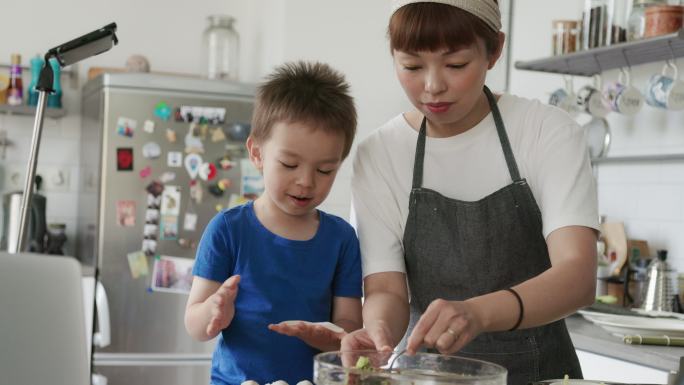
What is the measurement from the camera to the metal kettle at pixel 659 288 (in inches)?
113

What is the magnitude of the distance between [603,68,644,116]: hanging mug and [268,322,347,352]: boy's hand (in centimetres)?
205

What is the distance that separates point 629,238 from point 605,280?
0.83 ft

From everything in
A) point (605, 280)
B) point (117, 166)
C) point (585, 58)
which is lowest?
point (605, 280)

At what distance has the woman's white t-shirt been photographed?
1537mm

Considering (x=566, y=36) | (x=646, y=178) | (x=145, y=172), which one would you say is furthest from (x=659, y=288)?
(x=145, y=172)

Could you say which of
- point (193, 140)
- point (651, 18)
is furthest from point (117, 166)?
point (651, 18)

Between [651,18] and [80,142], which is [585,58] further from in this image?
[80,142]

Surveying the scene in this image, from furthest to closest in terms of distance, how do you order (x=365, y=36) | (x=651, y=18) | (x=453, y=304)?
(x=365, y=36)
(x=651, y=18)
(x=453, y=304)

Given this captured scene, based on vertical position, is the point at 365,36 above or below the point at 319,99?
above

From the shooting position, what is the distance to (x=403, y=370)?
1047mm

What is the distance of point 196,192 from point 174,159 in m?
0.17

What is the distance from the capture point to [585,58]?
10.7ft

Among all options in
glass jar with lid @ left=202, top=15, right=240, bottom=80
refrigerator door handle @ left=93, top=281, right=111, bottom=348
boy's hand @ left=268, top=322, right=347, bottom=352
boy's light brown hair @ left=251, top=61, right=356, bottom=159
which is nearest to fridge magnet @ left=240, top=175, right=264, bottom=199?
glass jar with lid @ left=202, top=15, right=240, bottom=80

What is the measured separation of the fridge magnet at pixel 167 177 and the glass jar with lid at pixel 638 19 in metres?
2.01
